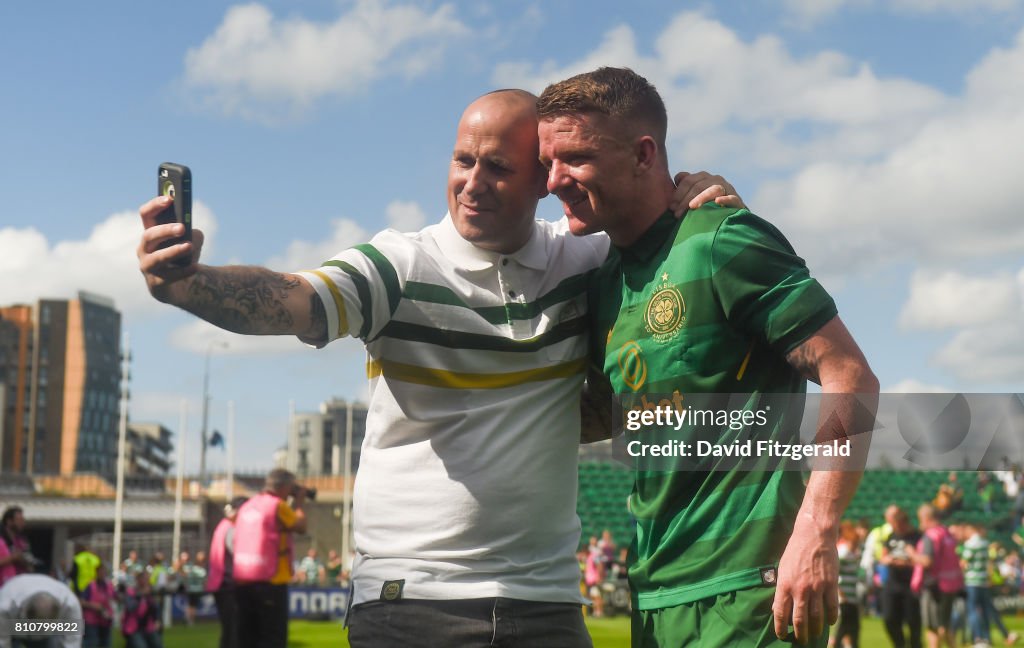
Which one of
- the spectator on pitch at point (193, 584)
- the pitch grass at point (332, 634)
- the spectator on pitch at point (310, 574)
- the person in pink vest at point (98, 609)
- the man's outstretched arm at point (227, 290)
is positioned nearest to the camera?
the man's outstretched arm at point (227, 290)

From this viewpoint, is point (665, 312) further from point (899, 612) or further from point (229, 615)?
point (899, 612)

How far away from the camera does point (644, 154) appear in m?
3.29

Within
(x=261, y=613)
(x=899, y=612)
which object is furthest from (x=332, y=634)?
(x=899, y=612)

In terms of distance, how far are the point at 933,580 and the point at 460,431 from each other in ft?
42.3

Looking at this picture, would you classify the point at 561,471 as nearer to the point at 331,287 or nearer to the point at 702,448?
the point at 702,448

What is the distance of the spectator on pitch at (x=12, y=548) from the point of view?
11.1 metres

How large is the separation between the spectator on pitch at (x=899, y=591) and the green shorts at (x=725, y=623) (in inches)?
472

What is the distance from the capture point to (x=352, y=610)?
11.1ft

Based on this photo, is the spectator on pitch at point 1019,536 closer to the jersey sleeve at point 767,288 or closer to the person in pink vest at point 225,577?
the person in pink vest at point 225,577

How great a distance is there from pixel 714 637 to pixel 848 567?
12.4m

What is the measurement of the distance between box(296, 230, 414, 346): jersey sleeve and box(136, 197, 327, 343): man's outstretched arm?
32 millimetres

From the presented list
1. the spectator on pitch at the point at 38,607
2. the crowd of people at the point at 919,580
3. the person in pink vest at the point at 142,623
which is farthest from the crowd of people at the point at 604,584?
the spectator on pitch at the point at 38,607

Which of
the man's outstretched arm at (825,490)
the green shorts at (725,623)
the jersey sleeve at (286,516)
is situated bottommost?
the jersey sleeve at (286,516)

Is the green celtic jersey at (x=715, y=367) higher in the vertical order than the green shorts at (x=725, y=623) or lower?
higher
